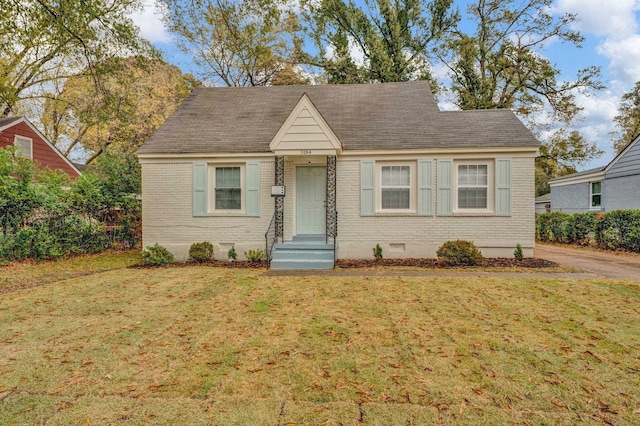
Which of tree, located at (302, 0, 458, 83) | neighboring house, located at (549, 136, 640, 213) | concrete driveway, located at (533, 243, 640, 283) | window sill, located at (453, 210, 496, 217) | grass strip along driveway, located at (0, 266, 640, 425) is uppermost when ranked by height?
tree, located at (302, 0, 458, 83)

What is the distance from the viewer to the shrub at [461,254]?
9.57 m

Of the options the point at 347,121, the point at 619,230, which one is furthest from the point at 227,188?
the point at 619,230

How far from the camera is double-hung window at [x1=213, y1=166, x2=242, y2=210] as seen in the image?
11.1 m

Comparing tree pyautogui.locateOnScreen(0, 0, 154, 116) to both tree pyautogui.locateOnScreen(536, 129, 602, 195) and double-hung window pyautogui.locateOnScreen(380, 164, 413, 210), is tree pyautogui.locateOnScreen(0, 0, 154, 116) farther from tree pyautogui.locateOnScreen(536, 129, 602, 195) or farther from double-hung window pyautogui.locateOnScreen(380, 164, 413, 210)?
tree pyautogui.locateOnScreen(536, 129, 602, 195)

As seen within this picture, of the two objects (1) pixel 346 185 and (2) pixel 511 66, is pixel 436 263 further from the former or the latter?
(2) pixel 511 66

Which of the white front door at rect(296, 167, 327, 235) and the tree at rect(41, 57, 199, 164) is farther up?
the tree at rect(41, 57, 199, 164)

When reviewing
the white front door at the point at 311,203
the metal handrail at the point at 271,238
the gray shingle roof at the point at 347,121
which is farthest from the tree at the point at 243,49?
the metal handrail at the point at 271,238

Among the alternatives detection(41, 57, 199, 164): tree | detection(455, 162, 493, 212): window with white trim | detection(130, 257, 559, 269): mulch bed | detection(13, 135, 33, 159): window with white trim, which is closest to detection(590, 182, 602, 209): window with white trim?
detection(130, 257, 559, 269): mulch bed

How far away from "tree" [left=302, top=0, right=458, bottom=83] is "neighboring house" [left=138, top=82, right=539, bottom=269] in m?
11.6

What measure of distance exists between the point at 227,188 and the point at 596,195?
67.6 feet

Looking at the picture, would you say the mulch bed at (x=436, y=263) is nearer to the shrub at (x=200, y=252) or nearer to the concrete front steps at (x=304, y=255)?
the concrete front steps at (x=304, y=255)

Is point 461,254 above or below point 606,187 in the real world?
below

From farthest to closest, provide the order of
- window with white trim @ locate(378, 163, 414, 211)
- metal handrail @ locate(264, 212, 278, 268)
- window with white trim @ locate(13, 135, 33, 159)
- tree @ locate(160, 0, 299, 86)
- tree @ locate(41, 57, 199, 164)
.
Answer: tree @ locate(160, 0, 299, 86)
tree @ locate(41, 57, 199, 164)
window with white trim @ locate(13, 135, 33, 159)
window with white trim @ locate(378, 163, 414, 211)
metal handrail @ locate(264, 212, 278, 268)

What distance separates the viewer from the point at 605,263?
33.0ft
